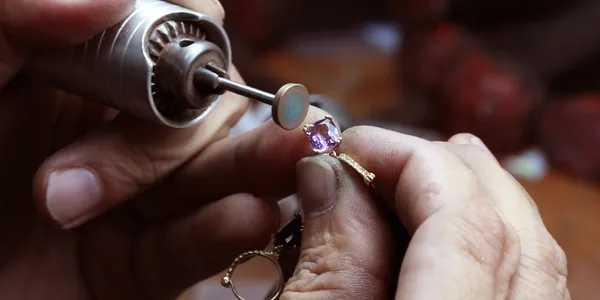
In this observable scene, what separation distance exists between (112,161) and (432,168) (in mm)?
269

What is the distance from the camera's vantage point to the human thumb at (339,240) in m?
0.43

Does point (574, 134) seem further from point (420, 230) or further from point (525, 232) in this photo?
point (420, 230)

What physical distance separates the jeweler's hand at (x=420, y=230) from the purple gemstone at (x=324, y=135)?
0.03 feet

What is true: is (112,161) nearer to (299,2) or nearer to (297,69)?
(297,69)

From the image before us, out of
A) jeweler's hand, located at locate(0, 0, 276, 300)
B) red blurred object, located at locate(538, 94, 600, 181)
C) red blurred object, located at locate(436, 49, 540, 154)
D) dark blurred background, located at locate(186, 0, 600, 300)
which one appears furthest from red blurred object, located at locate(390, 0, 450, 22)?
jeweler's hand, located at locate(0, 0, 276, 300)

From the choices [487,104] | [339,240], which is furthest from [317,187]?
[487,104]

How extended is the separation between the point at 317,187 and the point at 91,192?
19cm

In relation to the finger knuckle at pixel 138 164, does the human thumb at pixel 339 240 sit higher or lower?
higher

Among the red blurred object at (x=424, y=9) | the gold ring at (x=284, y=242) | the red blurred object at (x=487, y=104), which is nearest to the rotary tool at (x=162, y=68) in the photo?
the gold ring at (x=284, y=242)

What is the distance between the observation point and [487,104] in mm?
1418

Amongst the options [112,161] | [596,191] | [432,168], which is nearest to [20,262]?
[112,161]

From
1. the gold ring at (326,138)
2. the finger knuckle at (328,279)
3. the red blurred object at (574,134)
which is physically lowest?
the red blurred object at (574,134)

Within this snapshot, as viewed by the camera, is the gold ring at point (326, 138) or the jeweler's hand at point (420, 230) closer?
the jeweler's hand at point (420, 230)

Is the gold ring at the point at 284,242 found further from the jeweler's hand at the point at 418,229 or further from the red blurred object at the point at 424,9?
the red blurred object at the point at 424,9
